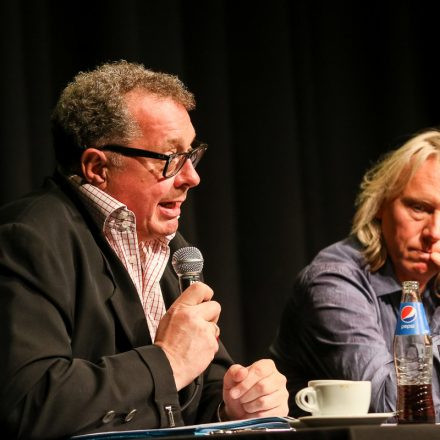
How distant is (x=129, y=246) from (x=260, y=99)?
1490 mm

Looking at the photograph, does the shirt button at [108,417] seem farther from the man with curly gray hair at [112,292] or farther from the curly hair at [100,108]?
the curly hair at [100,108]

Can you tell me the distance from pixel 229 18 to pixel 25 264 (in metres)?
1.90

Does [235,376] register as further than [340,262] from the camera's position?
No

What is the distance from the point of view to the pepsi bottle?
1809 mm

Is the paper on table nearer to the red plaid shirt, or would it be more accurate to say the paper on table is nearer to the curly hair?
the red plaid shirt

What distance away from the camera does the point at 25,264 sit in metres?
1.80

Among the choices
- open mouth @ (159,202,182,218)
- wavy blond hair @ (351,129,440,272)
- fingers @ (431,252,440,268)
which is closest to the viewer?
open mouth @ (159,202,182,218)

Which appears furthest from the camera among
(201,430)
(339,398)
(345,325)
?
(345,325)

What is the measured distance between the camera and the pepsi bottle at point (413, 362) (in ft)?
5.93

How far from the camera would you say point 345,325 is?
2527mm

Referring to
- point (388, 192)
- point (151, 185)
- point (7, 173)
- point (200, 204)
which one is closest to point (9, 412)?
point (151, 185)

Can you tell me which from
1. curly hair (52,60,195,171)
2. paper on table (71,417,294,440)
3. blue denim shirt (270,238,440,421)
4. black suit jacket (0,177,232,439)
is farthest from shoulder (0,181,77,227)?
blue denim shirt (270,238,440,421)

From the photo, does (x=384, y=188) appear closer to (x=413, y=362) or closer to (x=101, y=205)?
(x=413, y=362)

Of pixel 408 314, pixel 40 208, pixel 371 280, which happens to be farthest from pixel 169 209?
pixel 371 280
